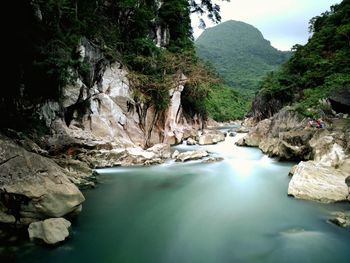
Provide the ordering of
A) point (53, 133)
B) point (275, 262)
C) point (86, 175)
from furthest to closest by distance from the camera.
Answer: point (53, 133) < point (86, 175) < point (275, 262)

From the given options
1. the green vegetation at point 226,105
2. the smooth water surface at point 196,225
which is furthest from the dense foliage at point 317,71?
the green vegetation at point 226,105

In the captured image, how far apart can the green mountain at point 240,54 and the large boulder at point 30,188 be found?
74.0 metres

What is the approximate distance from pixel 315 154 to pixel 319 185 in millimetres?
3769

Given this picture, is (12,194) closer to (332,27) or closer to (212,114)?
(332,27)

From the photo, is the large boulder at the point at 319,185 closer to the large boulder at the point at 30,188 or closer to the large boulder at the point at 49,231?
the large boulder at the point at 30,188

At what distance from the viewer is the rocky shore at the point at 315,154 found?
9523 millimetres

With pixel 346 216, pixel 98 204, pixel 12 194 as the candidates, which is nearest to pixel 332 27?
pixel 346 216

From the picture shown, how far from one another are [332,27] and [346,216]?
2565 centimetres

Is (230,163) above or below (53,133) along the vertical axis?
below

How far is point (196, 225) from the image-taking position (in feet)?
26.7

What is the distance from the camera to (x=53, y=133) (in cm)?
1391

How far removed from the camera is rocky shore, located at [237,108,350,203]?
375 inches

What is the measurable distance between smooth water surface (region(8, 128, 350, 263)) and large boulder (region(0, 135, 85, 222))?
79 centimetres

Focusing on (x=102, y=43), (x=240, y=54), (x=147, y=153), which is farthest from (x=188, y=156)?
(x=240, y=54)
